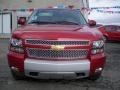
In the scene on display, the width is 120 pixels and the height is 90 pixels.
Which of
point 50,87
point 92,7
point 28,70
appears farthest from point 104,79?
point 92,7

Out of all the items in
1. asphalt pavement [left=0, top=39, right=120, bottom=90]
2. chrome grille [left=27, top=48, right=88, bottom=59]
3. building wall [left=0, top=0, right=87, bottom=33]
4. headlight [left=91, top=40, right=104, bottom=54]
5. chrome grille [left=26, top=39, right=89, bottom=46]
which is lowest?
asphalt pavement [left=0, top=39, right=120, bottom=90]

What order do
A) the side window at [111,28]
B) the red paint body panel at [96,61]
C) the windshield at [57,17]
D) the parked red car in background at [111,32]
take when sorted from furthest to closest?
the side window at [111,28]
the parked red car in background at [111,32]
the windshield at [57,17]
the red paint body panel at [96,61]

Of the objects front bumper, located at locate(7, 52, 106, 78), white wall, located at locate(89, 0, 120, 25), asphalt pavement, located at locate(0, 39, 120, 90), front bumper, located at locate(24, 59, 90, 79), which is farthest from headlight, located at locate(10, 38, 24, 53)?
white wall, located at locate(89, 0, 120, 25)

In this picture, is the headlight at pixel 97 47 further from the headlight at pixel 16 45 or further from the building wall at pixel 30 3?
the building wall at pixel 30 3

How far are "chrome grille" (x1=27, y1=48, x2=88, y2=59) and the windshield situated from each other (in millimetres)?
1547

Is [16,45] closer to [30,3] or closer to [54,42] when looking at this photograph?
[54,42]

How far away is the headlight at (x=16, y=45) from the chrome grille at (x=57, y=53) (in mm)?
187

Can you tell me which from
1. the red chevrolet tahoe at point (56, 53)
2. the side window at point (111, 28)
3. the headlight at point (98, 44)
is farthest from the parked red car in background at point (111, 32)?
the red chevrolet tahoe at point (56, 53)

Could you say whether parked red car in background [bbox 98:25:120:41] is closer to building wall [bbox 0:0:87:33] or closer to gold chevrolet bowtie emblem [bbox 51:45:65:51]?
building wall [bbox 0:0:87:33]

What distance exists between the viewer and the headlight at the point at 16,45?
7.54 metres

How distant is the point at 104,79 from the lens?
340 inches

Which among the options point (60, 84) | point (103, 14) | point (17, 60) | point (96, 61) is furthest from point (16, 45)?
point (103, 14)

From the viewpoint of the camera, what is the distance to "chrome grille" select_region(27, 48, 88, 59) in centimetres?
743

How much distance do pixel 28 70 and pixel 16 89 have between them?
464 mm
